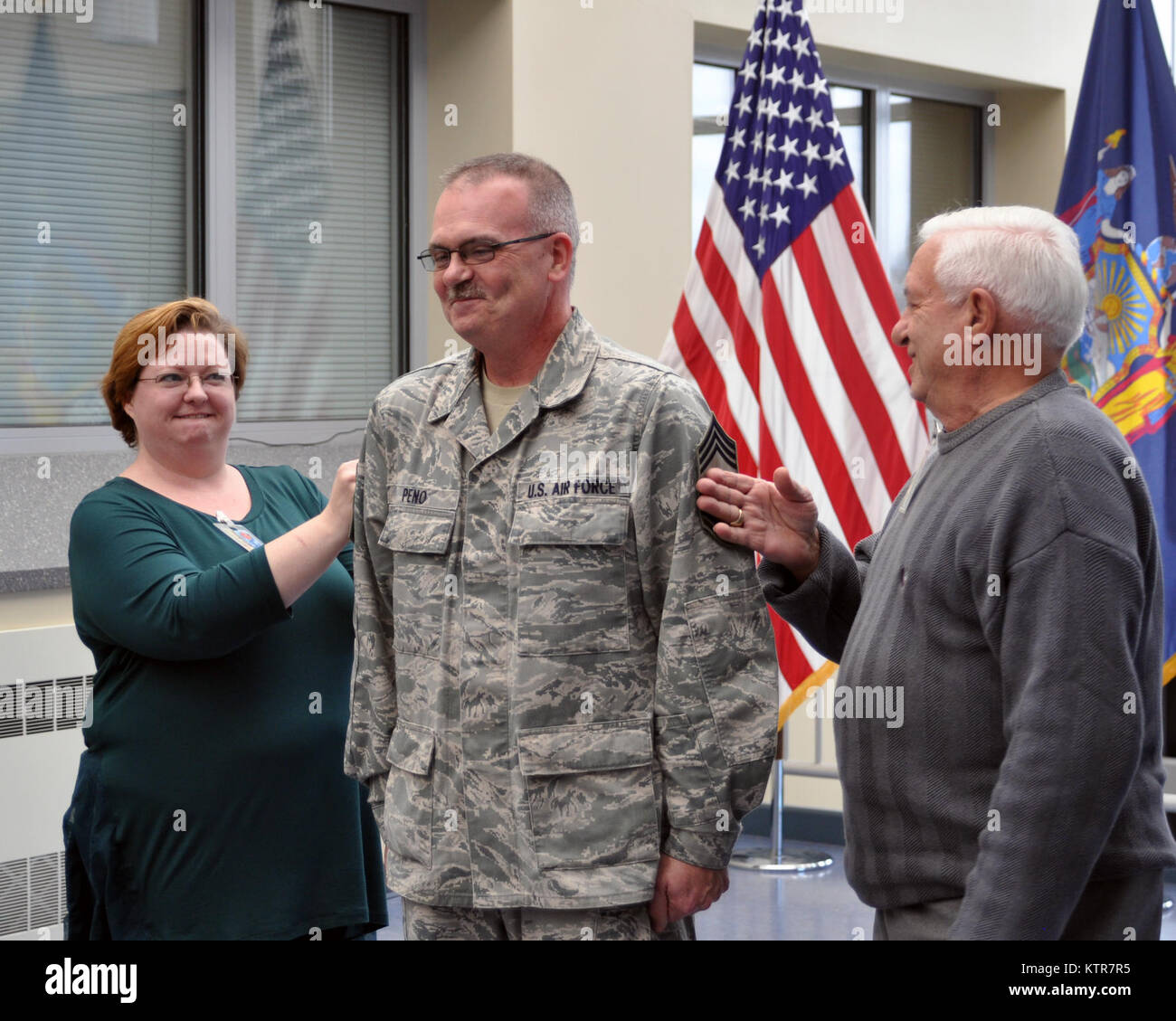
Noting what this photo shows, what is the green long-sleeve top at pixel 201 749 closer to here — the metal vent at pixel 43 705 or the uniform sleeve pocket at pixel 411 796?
the uniform sleeve pocket at pixel 411 796

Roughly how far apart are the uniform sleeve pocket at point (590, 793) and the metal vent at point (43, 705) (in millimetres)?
1630

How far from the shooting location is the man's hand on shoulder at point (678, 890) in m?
1.83

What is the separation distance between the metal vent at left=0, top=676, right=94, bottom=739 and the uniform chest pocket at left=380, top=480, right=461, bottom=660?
4.69 ft

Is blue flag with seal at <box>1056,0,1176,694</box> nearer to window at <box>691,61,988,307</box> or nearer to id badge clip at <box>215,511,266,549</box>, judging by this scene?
window at <box>691,61,988,307</box>

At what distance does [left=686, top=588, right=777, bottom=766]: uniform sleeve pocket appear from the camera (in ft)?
5.96

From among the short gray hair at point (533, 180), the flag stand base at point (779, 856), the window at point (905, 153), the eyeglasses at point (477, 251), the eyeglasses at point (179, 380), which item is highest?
the window at point (905, 153)

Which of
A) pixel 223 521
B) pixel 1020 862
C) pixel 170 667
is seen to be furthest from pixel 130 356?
pixel 1020 862

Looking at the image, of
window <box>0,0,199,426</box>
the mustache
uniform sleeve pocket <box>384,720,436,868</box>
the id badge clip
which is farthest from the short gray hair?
window <box>0,0,199,426</box>

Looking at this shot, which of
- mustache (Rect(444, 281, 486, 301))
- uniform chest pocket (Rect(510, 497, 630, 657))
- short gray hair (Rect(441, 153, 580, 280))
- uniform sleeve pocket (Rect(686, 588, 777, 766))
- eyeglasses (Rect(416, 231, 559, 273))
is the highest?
short gray hair (Rect(441, 153, 580, 280))

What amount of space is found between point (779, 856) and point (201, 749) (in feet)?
8.99

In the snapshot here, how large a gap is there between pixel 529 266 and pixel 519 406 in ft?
0.61

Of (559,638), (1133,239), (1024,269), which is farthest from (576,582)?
(1133,239)

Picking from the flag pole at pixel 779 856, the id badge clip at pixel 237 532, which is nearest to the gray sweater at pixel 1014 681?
the id badge clip at pixel 237 532

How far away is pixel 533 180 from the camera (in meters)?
1.88
